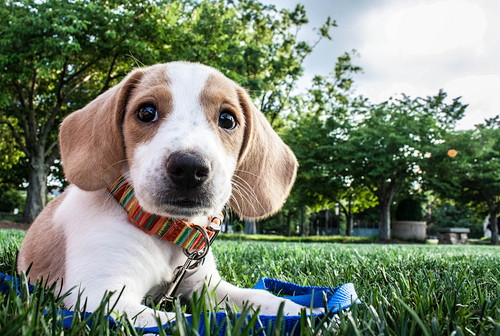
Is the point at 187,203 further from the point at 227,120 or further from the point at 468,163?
the point at 468,163

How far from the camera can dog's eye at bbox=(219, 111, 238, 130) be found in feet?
8.64

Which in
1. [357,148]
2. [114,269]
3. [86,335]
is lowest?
[86,335]

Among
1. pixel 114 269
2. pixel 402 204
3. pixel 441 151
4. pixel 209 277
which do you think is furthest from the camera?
pixel 402 204

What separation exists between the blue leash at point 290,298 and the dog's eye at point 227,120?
1.10m

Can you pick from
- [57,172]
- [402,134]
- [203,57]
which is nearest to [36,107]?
[57,172]

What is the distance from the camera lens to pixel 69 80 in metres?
20.9

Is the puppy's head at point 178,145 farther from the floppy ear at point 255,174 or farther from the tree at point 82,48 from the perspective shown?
the tree at point 82,48

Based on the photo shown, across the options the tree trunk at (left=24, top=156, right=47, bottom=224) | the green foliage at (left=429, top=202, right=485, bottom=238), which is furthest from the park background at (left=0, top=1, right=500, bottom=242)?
the green foliage at (left=429, top=202, right=485, bottom=238)

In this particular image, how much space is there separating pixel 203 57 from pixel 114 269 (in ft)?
55.9

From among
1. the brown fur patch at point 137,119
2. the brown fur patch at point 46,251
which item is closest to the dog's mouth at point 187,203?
the brown fur patch at point 137,119

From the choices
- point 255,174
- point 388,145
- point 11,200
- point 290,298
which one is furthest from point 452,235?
point 11,200

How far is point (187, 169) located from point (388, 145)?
26524 mm

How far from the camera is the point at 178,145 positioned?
6.84 feet

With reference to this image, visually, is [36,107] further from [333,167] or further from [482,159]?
[482,159]
